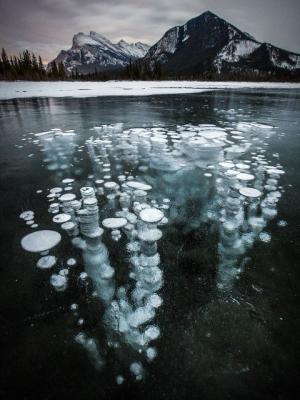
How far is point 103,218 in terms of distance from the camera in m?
2.71

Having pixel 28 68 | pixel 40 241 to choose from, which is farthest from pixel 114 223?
pixel 28 68

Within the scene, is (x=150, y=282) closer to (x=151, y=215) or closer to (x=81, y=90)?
(x=151, y=215)

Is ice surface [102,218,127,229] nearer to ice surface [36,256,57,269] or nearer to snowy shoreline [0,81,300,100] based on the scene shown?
ice surface [36,256,57,269]

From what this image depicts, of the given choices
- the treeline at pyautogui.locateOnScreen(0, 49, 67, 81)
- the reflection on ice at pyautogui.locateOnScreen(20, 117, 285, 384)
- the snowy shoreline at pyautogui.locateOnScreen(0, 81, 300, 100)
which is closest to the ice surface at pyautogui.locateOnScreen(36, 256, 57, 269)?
the reflection on ice at pyautogui.locateOnScreen(20, 117, 285, 384)

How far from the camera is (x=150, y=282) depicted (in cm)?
188

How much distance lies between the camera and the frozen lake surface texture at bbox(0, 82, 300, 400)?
1.30m

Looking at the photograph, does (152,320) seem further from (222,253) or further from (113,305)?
(222,253)

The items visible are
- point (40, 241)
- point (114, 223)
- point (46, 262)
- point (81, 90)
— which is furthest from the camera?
point (81, 90)

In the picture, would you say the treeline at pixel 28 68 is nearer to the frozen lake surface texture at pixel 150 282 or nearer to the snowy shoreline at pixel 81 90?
the snowy shoreline at pixel 81 90

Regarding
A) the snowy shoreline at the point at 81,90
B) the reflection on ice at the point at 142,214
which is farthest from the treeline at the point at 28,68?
the reflection on ice at the point at 142,214

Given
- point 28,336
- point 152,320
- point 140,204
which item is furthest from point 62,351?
point 140,204

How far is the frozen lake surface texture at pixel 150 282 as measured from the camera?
1301 mm

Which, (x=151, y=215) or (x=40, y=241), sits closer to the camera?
A: (x=40, y=241)

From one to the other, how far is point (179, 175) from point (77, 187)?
1.60m
